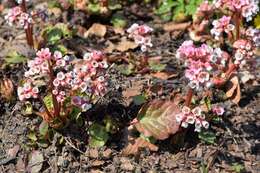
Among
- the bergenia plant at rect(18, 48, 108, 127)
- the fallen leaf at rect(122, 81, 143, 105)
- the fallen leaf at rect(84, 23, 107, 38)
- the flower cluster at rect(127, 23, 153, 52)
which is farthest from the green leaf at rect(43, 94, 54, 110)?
the fallen leaf at rect(84, 23, 107, 38)

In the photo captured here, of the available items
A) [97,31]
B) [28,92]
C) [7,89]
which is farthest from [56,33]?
[28,92]

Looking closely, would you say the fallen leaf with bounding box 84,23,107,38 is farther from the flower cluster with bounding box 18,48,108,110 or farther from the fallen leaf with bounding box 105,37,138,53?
the flower cluster with bounding box 18,48,108,110

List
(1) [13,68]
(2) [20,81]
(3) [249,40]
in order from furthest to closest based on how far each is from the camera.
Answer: (1) [13,68], (2) [20,81], (3) [249,40]

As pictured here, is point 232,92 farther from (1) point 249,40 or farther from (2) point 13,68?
(2) point 13,68

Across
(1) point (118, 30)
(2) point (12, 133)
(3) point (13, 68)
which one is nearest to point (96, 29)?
(1) point (118, 30)

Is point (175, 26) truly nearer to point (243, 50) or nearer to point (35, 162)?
point (243, 50)
